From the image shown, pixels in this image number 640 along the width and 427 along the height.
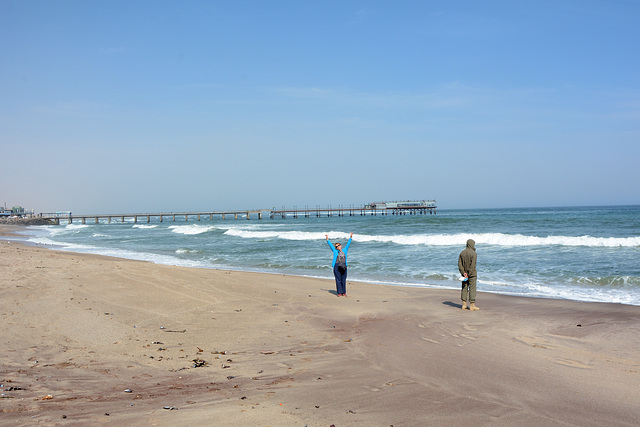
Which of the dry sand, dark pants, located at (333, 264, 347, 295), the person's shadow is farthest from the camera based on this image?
dark pants, located at (333, 264, 347, 295)

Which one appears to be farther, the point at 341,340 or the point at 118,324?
the point at 118,324

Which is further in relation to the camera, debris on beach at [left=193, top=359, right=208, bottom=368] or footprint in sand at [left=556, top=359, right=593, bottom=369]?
footprint in sand at [left=556, top=359, right=593, bottom=369]

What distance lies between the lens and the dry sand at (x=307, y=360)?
3.96m

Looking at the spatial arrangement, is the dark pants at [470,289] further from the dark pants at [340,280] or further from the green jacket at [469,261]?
the dark pants at [340,280]

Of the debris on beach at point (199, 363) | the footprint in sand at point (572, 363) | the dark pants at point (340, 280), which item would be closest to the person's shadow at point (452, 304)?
the dark pants at point (340, 280)

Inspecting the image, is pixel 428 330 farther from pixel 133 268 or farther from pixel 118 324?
pixel 133 268

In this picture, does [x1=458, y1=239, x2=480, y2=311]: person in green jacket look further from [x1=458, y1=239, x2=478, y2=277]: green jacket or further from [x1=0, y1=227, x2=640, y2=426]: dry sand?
[x1=0, y1=227, x2=640, y2=426]: dry sand

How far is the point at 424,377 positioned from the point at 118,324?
4813mm

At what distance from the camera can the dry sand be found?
156 inches

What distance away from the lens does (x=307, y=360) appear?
18.3 ft

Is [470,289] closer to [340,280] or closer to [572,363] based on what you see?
[340,280]

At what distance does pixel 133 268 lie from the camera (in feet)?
46.4

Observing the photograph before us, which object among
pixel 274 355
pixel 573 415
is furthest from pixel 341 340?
pixel 573 415

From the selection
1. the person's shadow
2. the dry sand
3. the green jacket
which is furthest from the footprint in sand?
the person's shadow
